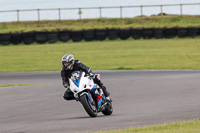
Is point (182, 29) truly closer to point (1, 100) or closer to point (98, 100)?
point (1, 100)

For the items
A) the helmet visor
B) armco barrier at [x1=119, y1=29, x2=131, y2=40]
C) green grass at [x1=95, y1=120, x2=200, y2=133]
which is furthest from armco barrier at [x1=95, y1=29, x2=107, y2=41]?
green grass at [x1=95, y1=120, x2=200, y2=133]

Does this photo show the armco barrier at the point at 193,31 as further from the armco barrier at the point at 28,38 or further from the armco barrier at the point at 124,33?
the armco barrier at the point at 28,38

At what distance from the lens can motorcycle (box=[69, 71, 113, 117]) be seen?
10.2 meters

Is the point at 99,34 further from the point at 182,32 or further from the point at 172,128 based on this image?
the point at 172,128

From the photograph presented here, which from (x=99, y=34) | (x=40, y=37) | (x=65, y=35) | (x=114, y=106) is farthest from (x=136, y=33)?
(x=114, y=106)

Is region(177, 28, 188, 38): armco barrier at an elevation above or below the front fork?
above

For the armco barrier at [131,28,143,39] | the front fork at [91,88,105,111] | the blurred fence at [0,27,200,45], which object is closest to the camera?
the front fork at [91,88,105,111]

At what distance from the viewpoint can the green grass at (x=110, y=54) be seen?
30817 mm

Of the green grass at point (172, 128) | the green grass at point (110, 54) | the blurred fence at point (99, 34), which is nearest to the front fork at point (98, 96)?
the green grass at point (172, 128)

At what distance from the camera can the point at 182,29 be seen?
4050 centimetres

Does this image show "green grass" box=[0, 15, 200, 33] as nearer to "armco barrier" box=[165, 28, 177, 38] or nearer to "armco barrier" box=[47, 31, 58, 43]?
"armco barrier" box=[47, 31, 58, 43]

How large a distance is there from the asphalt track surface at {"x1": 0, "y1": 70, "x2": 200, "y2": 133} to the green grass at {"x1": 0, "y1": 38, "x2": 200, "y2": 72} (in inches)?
404

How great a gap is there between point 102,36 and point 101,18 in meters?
12.0

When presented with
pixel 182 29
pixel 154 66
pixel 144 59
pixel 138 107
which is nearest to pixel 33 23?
pixel 182 29
